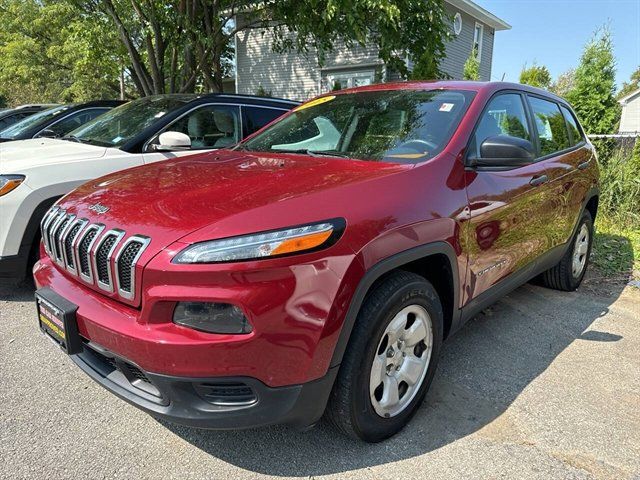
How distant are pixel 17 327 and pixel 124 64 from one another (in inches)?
490

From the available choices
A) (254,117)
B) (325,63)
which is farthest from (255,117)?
(325,63)

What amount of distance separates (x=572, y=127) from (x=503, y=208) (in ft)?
6.65

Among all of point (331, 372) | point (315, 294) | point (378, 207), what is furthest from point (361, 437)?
point (378, 207)

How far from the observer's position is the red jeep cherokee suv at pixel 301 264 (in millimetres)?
1803

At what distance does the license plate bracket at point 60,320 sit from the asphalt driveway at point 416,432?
0.49 metres

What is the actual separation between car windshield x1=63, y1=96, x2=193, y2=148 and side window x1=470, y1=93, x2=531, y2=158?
306 centimetres

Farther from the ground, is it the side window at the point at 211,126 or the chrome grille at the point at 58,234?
the side window at the point at 211,126

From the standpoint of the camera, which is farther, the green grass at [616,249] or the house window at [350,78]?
the house window at [350,78]

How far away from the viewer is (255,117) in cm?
535

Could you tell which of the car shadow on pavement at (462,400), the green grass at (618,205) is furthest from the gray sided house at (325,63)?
the car shadow on pavement at (462,400)

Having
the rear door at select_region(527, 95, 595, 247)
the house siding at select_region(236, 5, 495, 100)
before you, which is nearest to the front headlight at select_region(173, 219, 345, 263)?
the rear door at select_region(527, 95, 595, 247)

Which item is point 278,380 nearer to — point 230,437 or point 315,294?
point 315,294

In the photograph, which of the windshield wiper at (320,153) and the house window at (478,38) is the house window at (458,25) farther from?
the windshield wiper at (320,153)

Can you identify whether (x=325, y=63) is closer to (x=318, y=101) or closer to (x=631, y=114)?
(x=318, y=101)
